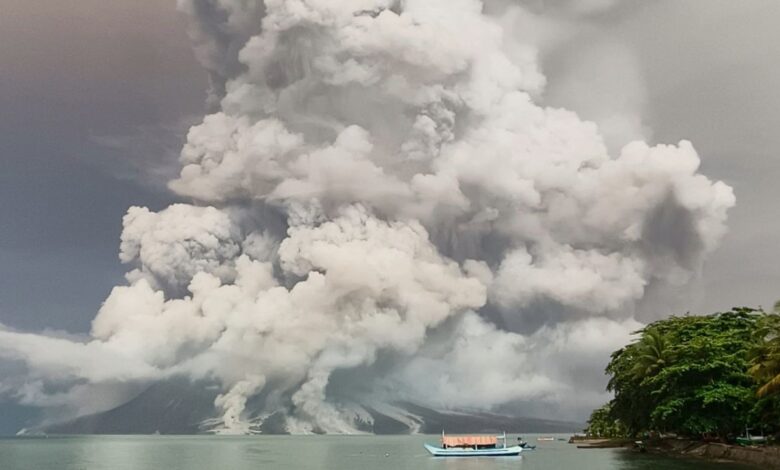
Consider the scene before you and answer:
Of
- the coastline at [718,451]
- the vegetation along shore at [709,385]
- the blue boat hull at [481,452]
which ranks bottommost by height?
the blue boat hull at [481,452]

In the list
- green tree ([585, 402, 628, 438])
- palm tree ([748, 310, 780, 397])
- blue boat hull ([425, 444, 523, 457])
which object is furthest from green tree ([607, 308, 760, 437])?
green tree ([585, 402, 628, 438])

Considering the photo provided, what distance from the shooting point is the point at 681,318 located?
396ft

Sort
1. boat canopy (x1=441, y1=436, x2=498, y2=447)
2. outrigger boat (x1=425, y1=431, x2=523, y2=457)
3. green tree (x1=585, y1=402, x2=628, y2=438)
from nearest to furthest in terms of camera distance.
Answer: outrigger boat (x1=425, y1=431, x2=523, y2=457), boat canopy (x1=441, y1=436, x2=498, y2=447), green tree (x1=585, y1=402, x2=628, y2=438)

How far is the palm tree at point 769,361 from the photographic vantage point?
2714 inches

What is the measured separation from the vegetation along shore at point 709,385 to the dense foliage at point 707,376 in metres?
0.11

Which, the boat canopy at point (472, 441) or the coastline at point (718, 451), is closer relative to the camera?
the coastline at point (718, 451)

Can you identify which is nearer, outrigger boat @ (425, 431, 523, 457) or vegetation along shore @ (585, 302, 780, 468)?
vegetation along shore @ (585, 302, 780, 468)

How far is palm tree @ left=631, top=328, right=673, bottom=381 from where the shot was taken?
342 feet

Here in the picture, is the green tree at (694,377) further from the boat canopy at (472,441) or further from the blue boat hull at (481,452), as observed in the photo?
the boat canopy at (472,441)

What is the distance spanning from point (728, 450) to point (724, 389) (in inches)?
275

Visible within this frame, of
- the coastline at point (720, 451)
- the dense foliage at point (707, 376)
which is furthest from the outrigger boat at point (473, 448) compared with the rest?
the dense foliage at point (707, 376)

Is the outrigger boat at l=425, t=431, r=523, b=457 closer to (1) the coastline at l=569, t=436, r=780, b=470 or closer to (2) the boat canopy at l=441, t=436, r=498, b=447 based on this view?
(2) the boat canopy at l=441, t=436, r=498, b=447

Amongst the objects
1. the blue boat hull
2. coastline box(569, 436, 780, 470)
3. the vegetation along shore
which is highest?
the vegetation along shore

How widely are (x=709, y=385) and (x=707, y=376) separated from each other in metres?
1.74
